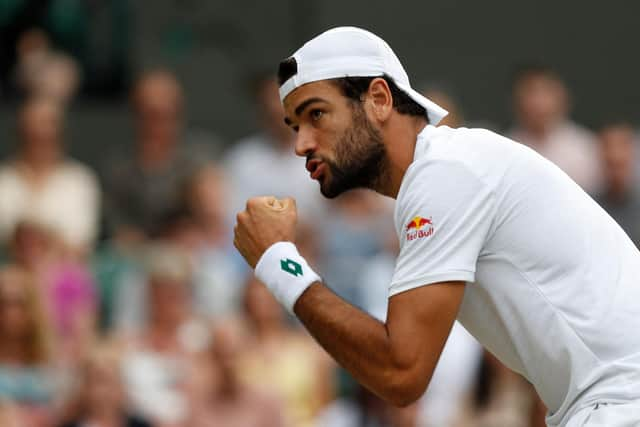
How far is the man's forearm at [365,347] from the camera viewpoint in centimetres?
374

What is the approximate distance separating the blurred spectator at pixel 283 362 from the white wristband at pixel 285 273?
3530 mm

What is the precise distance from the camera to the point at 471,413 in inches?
297

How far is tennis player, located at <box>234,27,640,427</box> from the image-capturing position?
12.3 feet

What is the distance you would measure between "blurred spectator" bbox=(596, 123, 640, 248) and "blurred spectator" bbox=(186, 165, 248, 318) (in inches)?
92.2

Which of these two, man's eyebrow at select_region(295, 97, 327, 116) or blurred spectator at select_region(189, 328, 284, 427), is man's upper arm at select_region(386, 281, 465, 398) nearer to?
man's eyebrow at select_region(295, 97, 327, 116)

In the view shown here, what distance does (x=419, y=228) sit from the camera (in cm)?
381

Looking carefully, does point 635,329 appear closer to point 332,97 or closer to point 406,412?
point 332,97

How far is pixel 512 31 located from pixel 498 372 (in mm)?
3844

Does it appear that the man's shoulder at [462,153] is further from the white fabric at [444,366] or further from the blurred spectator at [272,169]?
the blurred spectator at [272,169]

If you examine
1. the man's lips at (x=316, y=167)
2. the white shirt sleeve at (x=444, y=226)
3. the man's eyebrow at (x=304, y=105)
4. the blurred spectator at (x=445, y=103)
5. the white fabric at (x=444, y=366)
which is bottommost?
the white shirt sleeve at (x=444, y=226)

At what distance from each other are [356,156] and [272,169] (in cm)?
493

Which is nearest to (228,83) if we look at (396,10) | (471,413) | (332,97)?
(396,10)

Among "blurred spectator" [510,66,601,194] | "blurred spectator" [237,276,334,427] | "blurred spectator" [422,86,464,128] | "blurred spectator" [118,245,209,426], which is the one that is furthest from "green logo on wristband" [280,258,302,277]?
"blurred spectator" [510,66,601,194]

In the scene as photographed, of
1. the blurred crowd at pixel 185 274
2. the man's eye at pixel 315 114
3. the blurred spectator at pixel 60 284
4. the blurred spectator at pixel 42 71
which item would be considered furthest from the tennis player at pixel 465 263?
the blurred spectator at pixel 42 71
